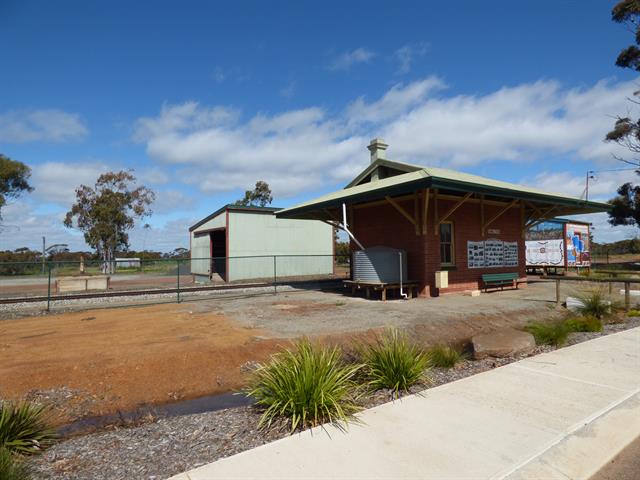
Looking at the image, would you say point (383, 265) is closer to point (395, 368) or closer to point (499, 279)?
point (499, 279)

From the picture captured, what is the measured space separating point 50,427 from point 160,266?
2178 centimetres

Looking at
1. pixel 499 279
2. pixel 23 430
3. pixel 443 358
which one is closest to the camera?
pixel 23 430

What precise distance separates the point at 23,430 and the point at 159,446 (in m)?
1.48

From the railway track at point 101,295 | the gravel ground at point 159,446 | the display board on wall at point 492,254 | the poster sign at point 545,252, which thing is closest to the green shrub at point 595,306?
the display board on wall at point 492,254

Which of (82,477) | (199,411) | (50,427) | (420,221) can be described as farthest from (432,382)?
(420,221)

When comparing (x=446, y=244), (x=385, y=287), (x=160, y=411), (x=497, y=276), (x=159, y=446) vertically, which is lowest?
(x=160, y=411)

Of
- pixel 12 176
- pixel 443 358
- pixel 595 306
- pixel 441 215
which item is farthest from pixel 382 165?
pixel 12 176

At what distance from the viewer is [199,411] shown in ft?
19.3

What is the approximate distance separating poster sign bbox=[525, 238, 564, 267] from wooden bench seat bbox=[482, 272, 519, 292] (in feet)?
33.4

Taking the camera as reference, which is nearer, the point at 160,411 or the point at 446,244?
the point at 160,411

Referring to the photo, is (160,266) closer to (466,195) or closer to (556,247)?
(466,195)

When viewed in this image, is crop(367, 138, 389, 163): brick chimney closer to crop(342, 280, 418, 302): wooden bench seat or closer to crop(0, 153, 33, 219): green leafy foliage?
crop(342, 280, 418, 302): wooden bench seat

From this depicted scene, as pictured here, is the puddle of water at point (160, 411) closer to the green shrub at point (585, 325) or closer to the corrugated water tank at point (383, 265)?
the green shrub at point (585, 325)

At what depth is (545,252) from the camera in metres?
28.2
